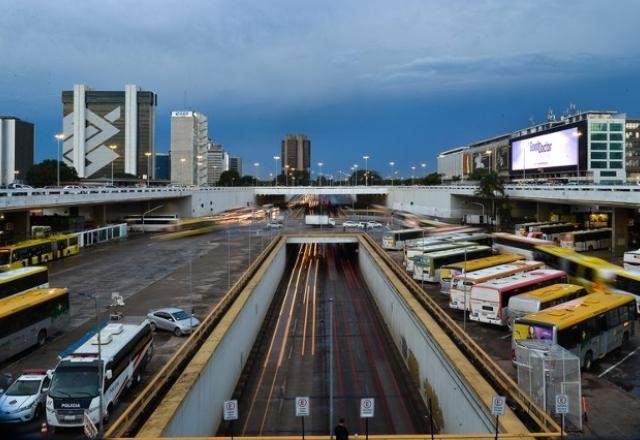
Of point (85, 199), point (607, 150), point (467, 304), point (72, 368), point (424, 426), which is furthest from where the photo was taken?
point (607, 150)

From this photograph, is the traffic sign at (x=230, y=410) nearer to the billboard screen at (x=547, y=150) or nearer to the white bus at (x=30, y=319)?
the white bus at (x=30, y=319)

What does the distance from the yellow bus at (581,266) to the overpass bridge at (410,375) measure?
9.88 meters

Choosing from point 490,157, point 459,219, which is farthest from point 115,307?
point 490,157

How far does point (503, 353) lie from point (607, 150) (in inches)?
3975

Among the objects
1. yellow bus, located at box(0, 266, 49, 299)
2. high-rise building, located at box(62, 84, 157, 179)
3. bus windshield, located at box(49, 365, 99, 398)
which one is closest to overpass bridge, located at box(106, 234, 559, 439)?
bus windshield, located at box(49, 365, 99, 398)

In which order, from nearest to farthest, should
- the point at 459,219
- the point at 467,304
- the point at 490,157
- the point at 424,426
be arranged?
1. the point at 424,426
2. the point at 467,304
3. the point at 459,219
4. the point at 490,157

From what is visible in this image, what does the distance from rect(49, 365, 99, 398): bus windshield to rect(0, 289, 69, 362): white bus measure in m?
5.84

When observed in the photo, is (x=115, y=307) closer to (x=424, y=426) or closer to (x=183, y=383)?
(x=183, y=383)

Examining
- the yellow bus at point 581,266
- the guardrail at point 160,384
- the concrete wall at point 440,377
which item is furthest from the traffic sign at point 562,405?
the yellow bus at point 581,266

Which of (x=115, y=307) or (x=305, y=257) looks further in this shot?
(x=305, y=257)

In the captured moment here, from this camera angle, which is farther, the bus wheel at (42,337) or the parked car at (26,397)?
the bus wheel at (42,337)

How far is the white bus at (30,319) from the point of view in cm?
1811

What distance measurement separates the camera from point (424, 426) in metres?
17.6

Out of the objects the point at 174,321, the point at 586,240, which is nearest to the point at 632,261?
the point at 586,240
